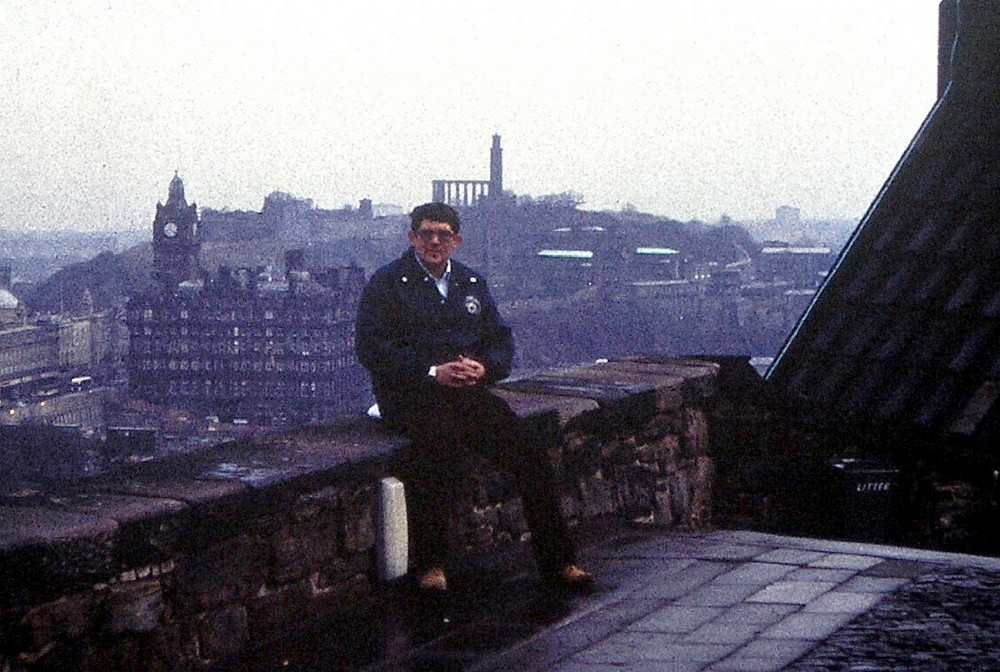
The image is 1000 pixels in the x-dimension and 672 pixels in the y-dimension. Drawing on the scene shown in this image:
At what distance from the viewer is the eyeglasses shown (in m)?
4.87

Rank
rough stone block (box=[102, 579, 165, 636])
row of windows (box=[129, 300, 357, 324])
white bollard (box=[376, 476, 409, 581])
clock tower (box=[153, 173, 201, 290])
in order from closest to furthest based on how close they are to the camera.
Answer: rough stone block (box=[102, 579, 165, 636])
white bollard (box=[376, 476, 409, 581])
row of windows (box=[129, 300, 357, 324])
clock tower (box=[153, 173, 201, 290])

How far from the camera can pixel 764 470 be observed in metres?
7.17

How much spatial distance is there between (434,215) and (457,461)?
0.82 metres

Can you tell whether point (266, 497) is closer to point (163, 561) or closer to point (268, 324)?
point (163, 561)

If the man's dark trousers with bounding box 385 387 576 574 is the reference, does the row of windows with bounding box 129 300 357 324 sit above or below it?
below

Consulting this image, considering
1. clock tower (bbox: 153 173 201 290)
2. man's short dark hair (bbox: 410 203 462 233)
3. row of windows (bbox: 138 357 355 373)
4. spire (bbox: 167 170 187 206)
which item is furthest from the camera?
spire (bbox: 167 170 187 206)

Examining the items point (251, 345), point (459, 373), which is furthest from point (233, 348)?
point (459, 373)

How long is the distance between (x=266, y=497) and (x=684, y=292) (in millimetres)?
52986

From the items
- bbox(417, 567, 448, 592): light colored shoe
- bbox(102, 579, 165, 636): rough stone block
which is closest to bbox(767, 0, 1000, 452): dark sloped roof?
bbox(417, 567, 448, 592): light colored shoe

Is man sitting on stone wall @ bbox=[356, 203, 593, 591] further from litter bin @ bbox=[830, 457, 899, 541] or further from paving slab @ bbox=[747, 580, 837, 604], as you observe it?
litter bin @ bbox=[830, 457, 899, 541]

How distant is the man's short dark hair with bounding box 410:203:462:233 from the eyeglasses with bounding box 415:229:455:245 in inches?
0.9

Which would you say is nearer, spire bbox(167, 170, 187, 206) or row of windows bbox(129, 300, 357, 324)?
row of windows bbox(129, 300, 357, 324)

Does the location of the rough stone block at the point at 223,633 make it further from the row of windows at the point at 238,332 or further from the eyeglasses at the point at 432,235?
the row of windows at the point at 238,332

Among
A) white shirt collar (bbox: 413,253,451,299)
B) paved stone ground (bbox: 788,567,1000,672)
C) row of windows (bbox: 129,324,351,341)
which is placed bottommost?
row of windows (bbox: 129,324,351,341)
